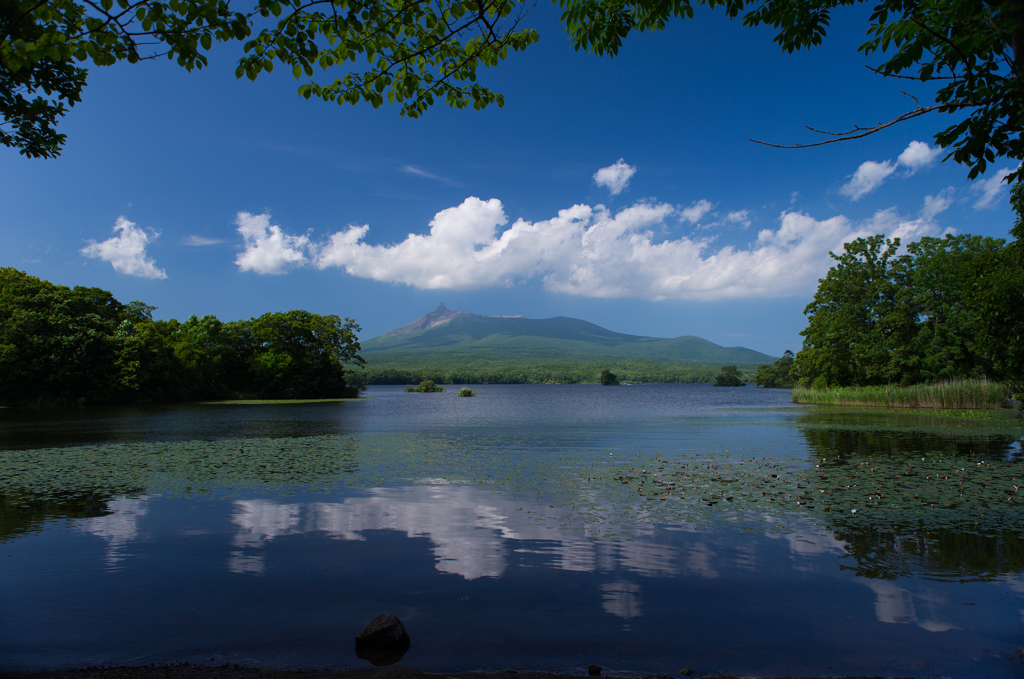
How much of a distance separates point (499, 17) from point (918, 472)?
15.9 meters

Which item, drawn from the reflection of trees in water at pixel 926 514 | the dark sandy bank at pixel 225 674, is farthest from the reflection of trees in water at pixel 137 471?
the reflection of trees in water at pixel 926 514

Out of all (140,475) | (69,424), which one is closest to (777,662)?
(140,475)

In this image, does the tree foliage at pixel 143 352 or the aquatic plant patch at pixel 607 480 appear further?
the tree foliage at pixel 143 352

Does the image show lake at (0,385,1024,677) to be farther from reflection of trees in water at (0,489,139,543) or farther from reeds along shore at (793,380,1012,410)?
reeds along shore at (793,380,1012,410)

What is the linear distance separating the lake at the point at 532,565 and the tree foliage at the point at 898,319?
35631 millimetres

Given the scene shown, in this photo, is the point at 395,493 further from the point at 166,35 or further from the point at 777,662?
the point at 166,35

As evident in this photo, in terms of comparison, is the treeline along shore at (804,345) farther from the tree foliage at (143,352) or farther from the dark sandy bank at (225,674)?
the dark sandy bank at (225,674)

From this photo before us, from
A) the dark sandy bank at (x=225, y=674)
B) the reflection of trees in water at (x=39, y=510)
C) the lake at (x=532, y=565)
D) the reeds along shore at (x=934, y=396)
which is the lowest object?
the reflection of trees in water at (x=39, y=510)

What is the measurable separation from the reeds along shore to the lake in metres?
28.2

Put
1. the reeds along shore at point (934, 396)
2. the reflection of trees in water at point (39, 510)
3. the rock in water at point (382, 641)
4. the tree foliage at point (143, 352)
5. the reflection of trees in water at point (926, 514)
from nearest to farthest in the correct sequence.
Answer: the rock in water at point (382, 641) < the reflection of trees in water at point (926, 514) < the reflection of trees in water at point (39, 510) < the reeds along shore at point (934, 396) < the tree foliage at point (143, 352)

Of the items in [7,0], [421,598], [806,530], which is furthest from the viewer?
[806,530]

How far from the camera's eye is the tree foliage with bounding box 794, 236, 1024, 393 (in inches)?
1783

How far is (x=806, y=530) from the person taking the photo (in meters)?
9.10

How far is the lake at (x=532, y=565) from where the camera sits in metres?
5.28
